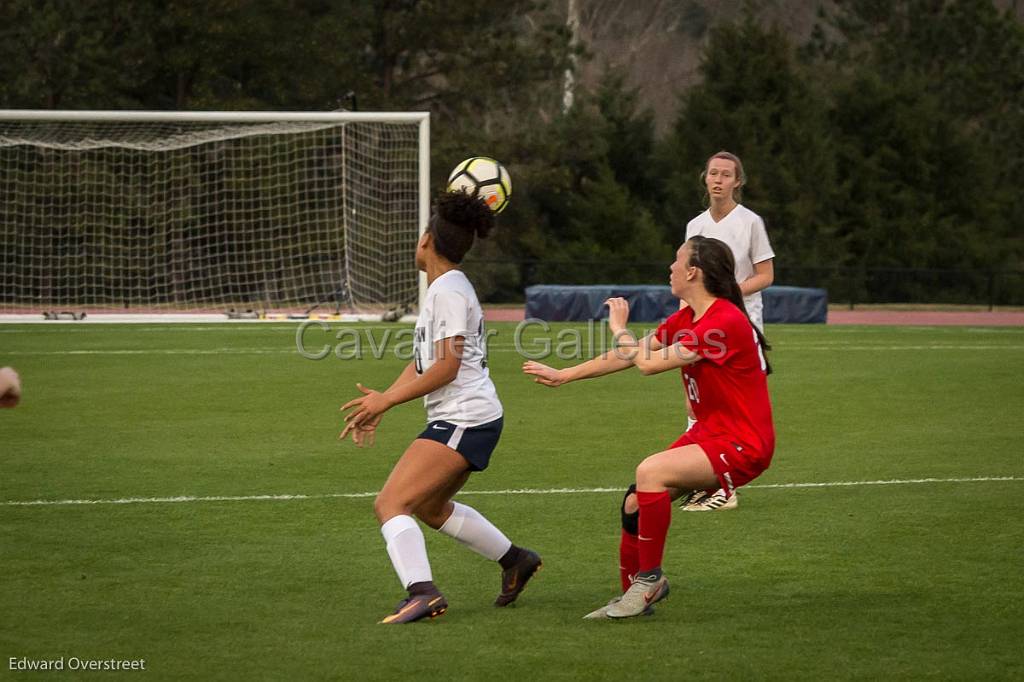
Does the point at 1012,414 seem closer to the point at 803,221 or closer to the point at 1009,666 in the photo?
the point at 1009,666

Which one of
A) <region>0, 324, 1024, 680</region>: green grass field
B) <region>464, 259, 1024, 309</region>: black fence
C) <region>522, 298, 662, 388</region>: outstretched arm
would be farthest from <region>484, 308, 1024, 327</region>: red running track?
<region>522, 298, 662, 388</region>: outstretched arm

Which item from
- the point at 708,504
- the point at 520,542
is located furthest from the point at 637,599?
the point at 708,504

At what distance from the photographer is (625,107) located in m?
48.7

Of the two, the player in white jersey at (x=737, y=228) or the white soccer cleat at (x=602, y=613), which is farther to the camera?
the player in white jersey at (x=737, y=228)

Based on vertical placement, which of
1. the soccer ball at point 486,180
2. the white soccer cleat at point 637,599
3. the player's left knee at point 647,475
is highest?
the soccer ball at point 486,180

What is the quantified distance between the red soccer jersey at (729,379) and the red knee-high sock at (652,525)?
40 cm

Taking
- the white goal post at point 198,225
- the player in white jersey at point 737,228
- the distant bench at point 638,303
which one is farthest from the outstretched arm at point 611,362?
the distant bench at point 638,303

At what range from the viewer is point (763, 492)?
31.1 ft

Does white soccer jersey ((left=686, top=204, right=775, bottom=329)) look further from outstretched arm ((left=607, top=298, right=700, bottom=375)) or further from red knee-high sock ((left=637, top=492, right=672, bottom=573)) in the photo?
red knee-high sock ((left=637, top=492, right=672, bottom=573))

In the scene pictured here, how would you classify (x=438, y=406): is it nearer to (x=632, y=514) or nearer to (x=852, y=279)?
(x=632, y=514)

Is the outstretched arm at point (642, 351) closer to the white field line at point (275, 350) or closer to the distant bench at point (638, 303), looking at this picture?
the white field line at point (275, 350)

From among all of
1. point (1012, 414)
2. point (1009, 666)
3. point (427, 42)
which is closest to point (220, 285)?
point (427, 42)

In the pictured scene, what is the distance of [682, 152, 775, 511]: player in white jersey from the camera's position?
962 cm

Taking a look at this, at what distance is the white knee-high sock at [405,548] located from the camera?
6043mm
